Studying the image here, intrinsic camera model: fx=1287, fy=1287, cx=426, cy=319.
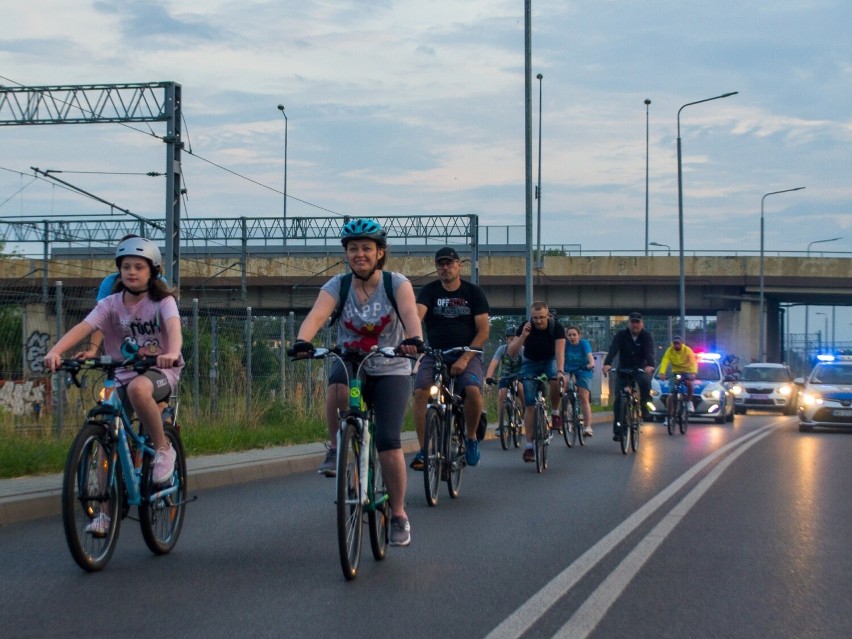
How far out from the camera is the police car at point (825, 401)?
78.2 ft

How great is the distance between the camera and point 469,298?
35.4 ft

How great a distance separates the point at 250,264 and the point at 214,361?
3582 centimetres

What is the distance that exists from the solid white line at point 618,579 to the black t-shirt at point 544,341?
9.23 ft

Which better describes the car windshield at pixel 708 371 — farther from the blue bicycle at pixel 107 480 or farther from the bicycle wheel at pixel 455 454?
the blue bicycle at pixel 107 480

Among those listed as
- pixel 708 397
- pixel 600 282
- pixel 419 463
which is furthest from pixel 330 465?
pixel 600 282

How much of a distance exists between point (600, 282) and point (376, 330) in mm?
46781

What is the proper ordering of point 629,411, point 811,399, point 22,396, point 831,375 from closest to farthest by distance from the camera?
point 629,411
point 22,396
point 811,399
point 831,375

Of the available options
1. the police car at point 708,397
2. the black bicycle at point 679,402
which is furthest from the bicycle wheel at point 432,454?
the police car at point 708,397

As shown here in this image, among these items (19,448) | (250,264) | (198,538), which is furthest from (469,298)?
(250,264)

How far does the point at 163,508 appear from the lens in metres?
7.42

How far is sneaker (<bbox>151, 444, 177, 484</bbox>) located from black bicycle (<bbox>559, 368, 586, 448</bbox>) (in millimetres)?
10031

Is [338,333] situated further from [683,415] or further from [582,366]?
[683,415]

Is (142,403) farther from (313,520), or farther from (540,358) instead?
(540,358)

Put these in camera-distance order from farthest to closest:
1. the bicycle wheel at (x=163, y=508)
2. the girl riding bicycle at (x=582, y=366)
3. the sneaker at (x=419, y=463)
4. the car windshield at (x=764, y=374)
A: 1. the car windshield at (x=764, y=374)
2. the girl riding bicycle at (x=582, y=366)
3. the sneaker at (x=419, y=463)
4. the bicycle wheel at (x=163, y=508)
